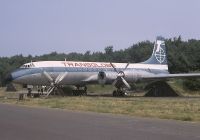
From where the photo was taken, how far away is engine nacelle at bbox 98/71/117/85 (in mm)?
40625

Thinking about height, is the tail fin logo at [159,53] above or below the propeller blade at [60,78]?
above

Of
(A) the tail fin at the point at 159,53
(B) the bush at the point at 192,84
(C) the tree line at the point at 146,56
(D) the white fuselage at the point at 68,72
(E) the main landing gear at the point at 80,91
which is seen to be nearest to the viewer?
(D) the white fuselage at the point at 68,72

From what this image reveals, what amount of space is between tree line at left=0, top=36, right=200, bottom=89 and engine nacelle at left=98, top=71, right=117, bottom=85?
107 ft

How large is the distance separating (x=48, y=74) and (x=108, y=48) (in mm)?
109488

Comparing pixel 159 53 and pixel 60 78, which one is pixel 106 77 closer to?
pixel 60 78

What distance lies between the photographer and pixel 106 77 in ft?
133

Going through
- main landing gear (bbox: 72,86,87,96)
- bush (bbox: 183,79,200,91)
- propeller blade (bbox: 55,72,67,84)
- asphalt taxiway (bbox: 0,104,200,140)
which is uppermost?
propeller blade (bbox: 55,72,67,84)

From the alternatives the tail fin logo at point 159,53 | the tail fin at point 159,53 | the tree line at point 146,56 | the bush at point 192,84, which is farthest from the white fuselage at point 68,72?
the tree line at point 146,56

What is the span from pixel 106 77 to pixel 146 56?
77933 millimetres

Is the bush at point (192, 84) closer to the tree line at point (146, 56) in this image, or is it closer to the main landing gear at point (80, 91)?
the main landing gear at point (80, 91)

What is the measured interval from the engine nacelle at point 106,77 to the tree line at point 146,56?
32499 millimetres

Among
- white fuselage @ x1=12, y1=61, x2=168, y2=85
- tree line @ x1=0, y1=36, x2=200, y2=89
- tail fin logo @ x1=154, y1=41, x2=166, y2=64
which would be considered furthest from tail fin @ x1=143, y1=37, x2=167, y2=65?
tree line @ x1=0, y1=36, x2=200, y2=89

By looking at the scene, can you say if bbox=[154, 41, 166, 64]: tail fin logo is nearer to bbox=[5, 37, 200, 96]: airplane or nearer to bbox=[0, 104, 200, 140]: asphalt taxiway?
bbox=[5, 37, 200, 96]: airplane

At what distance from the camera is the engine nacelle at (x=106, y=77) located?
40625 mm
